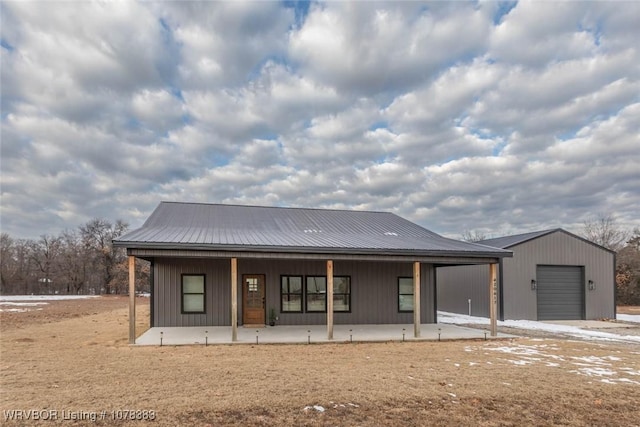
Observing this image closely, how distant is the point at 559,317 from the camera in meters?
18.2

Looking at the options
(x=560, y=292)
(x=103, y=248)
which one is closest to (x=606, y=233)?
(x=560, y=292)

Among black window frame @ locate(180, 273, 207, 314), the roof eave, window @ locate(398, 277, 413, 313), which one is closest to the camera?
the roof eave

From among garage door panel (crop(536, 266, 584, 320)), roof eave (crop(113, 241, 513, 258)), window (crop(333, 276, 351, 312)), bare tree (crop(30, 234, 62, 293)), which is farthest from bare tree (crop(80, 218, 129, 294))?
garage door panel (crop(536, 266, 584, 320))

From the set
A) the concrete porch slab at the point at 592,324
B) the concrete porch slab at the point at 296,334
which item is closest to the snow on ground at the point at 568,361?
the concrete porch slab at the point at 296,334

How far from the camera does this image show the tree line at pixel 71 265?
152 ft

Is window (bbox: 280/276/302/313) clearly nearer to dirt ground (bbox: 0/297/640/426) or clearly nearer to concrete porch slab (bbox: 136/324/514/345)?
concrete porch slab (bbox: 136/324/514/345)

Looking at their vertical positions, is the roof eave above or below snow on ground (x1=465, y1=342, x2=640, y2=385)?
above

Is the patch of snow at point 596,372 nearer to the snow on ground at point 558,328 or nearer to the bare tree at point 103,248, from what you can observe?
→ the snow on ground at point 558,328

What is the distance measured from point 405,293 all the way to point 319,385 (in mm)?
9511

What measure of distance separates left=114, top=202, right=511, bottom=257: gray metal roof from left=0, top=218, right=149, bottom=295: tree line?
33.2 metres

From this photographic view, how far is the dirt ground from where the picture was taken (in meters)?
5.06

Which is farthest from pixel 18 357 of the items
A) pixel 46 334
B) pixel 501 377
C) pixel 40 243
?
pixel 40 243

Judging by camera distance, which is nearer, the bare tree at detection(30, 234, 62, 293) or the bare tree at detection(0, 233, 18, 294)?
the bare tree at detection(0, 233, 18, 294)

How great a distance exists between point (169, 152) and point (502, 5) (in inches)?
670
